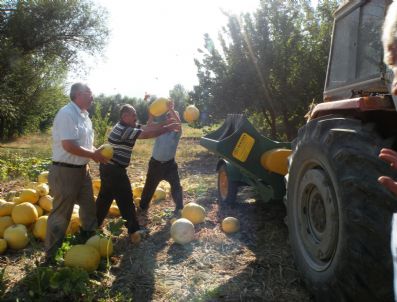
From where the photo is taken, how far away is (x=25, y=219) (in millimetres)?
5219

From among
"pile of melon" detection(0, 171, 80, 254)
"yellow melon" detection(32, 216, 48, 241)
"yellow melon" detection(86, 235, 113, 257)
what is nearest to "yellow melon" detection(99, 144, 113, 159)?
"yellow melon" detection(86, 235, 113, 257)

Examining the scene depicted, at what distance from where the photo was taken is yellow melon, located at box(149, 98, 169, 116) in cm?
610

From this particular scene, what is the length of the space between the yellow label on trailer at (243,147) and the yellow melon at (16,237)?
2.90 metres

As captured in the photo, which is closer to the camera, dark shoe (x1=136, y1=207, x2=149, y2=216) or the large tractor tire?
the large tractor tire

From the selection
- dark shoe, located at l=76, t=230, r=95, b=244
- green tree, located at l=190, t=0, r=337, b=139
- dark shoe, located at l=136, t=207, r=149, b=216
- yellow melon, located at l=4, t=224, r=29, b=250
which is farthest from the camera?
green tree, located at l=190, t=0, r=337, b=139

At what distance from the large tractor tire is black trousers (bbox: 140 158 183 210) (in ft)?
10.4

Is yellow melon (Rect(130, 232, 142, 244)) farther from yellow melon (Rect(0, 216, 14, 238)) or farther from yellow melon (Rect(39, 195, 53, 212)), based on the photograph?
yellow melon (Rect(0, 216, 14, 238))

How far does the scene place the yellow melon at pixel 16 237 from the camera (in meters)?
4.86

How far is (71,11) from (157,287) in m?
21.2

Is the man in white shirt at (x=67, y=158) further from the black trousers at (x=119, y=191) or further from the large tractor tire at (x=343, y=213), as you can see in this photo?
the large tractor tire at (x=343, y=213)

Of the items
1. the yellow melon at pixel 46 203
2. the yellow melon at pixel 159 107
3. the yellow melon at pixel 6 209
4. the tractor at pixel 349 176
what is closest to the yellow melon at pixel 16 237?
the yellow melon at pixel 6 209

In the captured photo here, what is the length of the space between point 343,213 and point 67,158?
9.82 ft

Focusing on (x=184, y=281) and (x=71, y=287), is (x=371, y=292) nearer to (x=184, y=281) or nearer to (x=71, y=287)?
(x=184, y=281)

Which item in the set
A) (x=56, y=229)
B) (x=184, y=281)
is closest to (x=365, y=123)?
(x=184, y=281)
